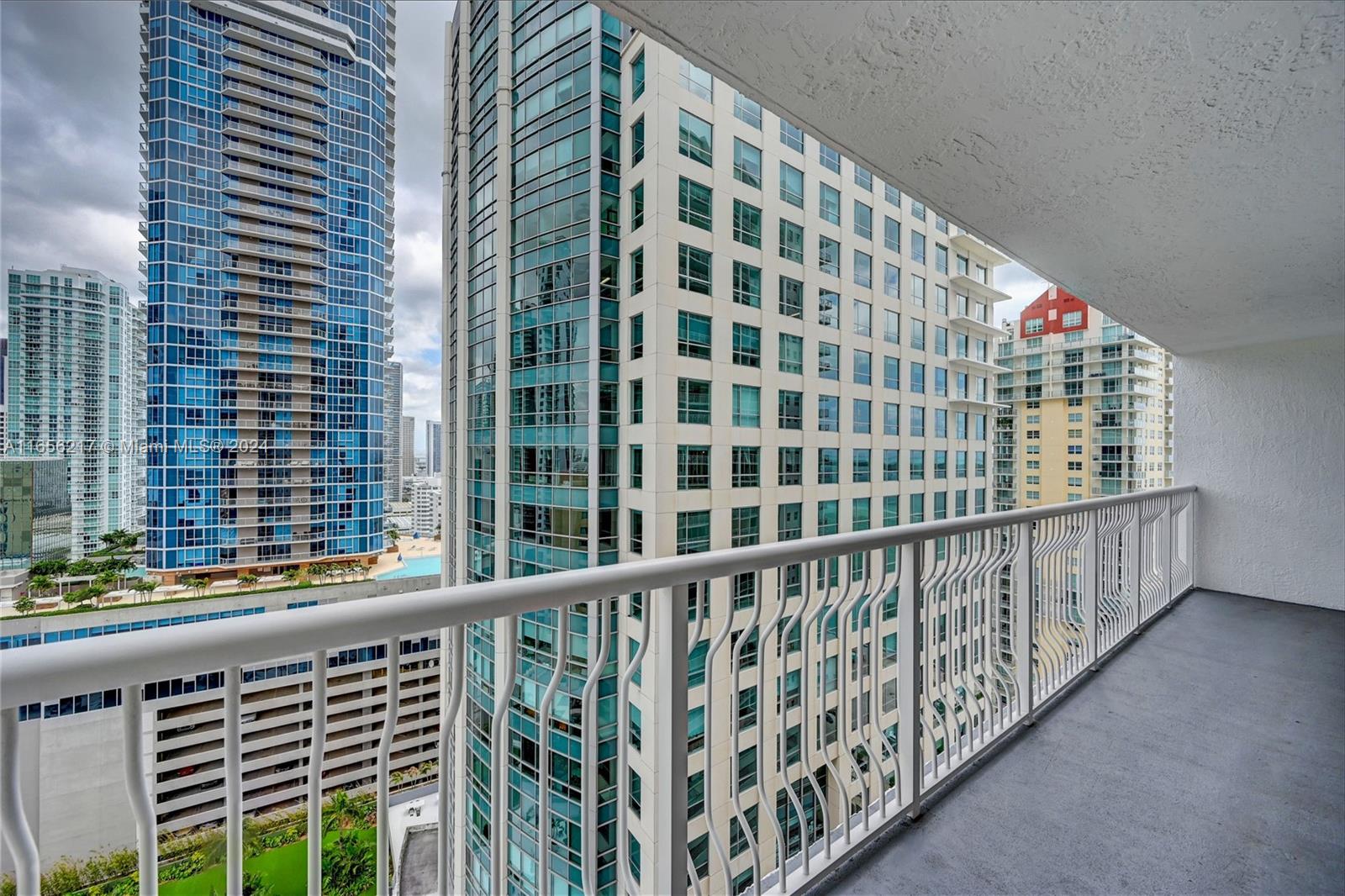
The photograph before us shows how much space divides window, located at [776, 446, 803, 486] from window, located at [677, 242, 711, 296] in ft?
6.56

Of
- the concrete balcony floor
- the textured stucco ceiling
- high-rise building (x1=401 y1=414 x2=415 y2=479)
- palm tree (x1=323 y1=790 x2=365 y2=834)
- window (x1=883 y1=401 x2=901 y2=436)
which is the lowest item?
the concrete balcony floor

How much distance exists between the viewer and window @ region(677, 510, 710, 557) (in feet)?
17.4

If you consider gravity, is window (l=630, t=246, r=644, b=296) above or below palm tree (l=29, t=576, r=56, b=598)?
above

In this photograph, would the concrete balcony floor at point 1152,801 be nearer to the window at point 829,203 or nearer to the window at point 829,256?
the window at point 829,256

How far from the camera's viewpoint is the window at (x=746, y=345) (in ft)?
19.2

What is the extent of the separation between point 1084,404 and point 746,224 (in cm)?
376

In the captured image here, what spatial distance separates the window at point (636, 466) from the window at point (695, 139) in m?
3.02

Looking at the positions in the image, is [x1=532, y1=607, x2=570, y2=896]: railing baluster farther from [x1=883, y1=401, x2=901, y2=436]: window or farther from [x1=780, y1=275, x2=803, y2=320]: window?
[x1=883, y1=401, x2=901, y2=436]: window

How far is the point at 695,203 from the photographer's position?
556cm

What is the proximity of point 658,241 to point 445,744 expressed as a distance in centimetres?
506

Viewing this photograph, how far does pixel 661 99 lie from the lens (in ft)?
17.2

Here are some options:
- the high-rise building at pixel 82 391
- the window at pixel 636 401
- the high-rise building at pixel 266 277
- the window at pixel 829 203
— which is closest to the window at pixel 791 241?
the window at pixel 829 203

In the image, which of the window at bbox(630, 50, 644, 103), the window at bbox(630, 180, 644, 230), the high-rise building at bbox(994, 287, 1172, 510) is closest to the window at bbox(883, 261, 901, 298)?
the high-rise building at bbox(994, 287, 1172, 510)

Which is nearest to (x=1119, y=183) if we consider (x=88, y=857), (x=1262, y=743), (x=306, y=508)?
(x=1262, y=743)
